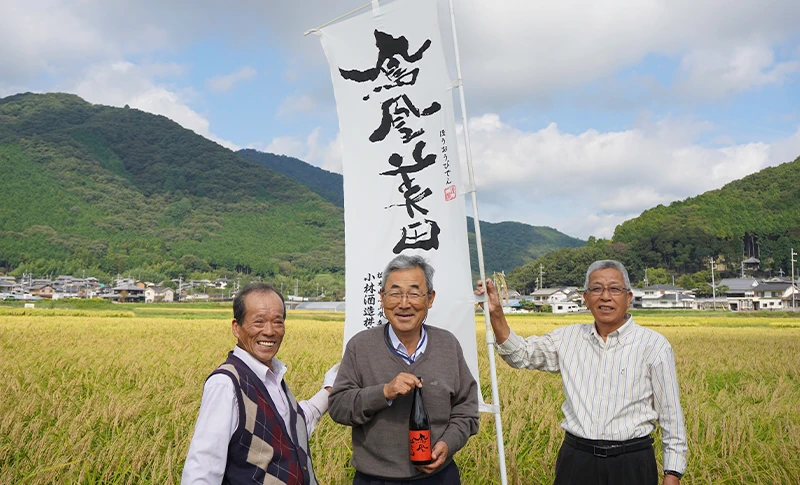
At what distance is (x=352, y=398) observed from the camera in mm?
2629

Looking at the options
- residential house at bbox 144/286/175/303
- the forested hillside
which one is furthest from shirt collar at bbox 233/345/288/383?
the forested hillside

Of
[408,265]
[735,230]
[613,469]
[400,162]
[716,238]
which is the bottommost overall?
[613,469]

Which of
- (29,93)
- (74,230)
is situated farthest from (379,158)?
(29,93)

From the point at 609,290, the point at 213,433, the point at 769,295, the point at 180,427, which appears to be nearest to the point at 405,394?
the point at 213,433

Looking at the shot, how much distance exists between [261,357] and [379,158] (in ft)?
6.06

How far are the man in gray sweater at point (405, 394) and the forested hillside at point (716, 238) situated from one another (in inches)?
3633

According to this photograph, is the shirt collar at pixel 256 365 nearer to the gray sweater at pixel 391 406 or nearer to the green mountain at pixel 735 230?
the gray sweater at pixel 391 406

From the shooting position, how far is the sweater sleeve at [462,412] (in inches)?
105

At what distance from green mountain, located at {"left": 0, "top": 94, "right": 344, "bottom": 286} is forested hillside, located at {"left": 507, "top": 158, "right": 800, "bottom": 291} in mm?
50114

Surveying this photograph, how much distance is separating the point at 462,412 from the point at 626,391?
87 cm

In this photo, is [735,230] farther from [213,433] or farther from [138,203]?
[138,203]

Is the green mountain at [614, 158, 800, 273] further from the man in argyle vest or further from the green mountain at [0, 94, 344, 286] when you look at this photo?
the man in argyle vest

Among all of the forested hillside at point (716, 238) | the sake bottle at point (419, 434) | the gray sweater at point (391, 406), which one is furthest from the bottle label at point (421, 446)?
the forested hillside at point (716, 238)

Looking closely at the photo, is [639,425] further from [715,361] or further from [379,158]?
[715,361]
